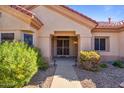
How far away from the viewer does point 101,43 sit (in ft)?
61.1

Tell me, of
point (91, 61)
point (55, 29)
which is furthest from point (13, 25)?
point (91, 61)

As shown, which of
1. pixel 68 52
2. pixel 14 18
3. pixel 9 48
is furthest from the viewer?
pixel 68 52

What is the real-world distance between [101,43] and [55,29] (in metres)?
3.89

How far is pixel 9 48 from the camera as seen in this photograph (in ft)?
31.8

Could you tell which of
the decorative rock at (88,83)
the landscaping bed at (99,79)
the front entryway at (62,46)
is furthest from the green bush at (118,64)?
the front entryway at (62,46)

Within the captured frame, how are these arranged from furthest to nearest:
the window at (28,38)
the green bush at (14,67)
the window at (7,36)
Result: the window at (28,38), the window at (7,36), the green bush at (14,67)

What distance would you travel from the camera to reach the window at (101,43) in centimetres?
1852

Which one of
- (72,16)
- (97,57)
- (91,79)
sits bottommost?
(91,79)

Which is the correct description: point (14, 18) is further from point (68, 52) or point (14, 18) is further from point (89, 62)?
point (68, 52)

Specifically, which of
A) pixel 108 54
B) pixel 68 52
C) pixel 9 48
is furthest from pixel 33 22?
pixel 68 52

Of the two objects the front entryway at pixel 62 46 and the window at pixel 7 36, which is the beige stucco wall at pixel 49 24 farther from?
the front entryway at pixel 62 46

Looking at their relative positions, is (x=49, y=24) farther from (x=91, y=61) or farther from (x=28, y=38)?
(x=91, y=61)

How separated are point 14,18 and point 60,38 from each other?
29.3 feet

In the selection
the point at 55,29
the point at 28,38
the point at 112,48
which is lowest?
the point at 112,48
